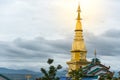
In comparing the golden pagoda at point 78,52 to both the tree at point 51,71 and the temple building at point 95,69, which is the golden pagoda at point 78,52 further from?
the tree at point 51,71

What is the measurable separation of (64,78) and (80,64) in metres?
10.3

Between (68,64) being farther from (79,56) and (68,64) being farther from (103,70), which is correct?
(103,70)

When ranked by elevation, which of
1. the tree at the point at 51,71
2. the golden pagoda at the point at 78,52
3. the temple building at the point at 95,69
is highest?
the golden pagoda at the point at 78,52

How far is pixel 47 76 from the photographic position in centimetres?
7544

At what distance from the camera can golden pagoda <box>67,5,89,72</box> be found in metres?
118

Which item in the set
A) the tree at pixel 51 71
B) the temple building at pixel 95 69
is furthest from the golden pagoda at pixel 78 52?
the tree at pixel 51 71

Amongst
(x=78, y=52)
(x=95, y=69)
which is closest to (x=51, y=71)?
(x=95, y=69)

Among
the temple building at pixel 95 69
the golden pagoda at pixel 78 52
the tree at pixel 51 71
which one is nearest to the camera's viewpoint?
the tree at pixel 51 71

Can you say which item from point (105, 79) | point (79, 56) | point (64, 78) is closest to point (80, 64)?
point (79, 56)

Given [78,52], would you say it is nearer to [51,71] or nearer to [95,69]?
[95,69]

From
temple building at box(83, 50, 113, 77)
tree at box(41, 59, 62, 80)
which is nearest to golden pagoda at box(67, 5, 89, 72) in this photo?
temple building at box(83, 50, 113, 77)

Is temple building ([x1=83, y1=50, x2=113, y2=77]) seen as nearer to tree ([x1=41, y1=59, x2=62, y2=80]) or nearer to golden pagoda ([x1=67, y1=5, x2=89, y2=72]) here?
golden pagoda ([x1=67, y1=5, x2=89, y2=72])

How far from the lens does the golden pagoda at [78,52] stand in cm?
11850

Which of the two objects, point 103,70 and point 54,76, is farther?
point 103,70
